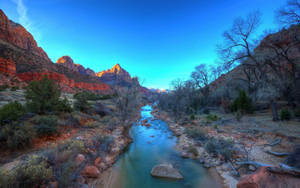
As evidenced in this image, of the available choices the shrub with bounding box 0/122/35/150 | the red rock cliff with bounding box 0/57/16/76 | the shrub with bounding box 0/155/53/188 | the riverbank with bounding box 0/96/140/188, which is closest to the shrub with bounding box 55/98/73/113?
the riverbank with bounding box 0/96/140/188

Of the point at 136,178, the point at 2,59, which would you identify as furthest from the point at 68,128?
the point at 2,59

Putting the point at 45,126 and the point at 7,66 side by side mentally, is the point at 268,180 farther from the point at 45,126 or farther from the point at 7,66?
the point at 7,66

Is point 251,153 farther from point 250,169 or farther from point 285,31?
point 285,31

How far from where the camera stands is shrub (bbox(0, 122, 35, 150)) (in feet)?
14.0

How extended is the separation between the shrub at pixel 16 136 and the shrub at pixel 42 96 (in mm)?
2945

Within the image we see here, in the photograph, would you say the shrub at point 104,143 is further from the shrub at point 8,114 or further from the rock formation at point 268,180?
the rock formation at point 268,180

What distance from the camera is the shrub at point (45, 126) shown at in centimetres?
561

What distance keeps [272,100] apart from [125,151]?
11.5 m

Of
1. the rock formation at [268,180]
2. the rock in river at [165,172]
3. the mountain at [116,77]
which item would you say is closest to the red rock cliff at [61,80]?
the mountain at [116,77]

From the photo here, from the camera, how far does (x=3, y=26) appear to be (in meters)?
36.8

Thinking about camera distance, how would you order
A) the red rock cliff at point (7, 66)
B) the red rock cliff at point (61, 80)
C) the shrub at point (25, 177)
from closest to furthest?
the shrub at point (25, 177) < the red rock cliff at point (7, 66) < the red rock cliff at point (61, 80)

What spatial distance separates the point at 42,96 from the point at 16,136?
4.30 m

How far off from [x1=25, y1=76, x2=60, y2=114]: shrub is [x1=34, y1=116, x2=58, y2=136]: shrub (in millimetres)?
1875

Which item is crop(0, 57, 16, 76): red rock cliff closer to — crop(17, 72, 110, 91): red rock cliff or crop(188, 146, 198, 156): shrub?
crop(17, 72, 110, 91): red rock cliff
